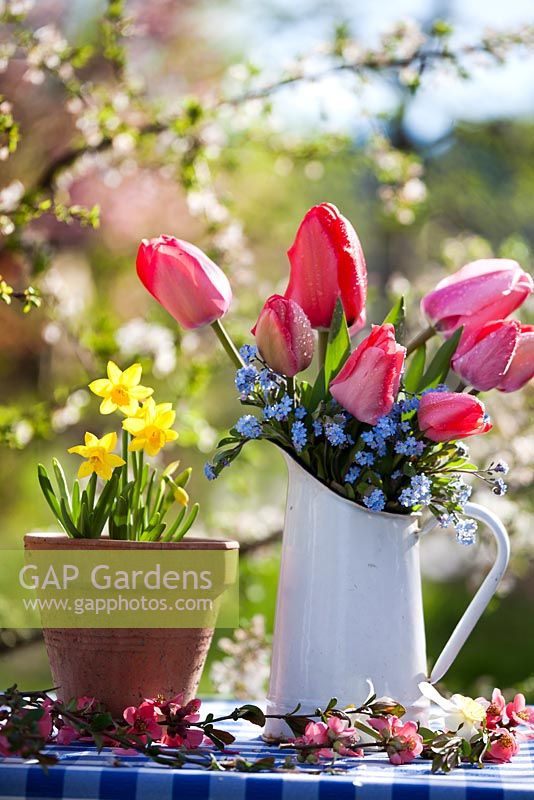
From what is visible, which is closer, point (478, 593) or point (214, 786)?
point (214, 786)

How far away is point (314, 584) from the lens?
826 mm

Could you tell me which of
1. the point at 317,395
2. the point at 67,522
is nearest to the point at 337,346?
the point at 317,395

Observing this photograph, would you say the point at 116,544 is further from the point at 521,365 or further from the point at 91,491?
the point at 521,365

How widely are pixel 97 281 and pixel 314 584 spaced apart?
111 inches

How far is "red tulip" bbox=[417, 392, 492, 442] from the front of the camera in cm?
77

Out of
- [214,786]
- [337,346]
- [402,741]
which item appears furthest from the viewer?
[337,346]

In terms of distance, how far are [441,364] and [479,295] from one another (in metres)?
0.08

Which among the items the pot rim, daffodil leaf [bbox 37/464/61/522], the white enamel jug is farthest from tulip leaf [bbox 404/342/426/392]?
daffodil leaf [bbox 37/464/61/522]

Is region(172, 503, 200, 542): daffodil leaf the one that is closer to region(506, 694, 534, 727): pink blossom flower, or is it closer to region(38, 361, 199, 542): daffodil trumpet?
region(38, 361, 199, 542): daffodil trumpet

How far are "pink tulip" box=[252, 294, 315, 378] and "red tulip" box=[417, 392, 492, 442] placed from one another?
0.35 ft

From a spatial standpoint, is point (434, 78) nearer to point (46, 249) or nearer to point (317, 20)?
point (46, 249)

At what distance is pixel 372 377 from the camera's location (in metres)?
0.76

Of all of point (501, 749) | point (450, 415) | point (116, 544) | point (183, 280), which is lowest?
point (501, 749)

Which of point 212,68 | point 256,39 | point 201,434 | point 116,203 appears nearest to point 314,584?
point 201,434
